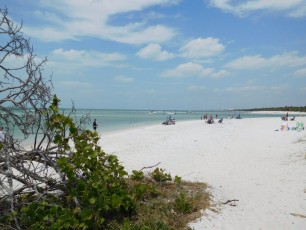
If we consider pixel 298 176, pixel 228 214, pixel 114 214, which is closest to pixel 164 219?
pixel 114 214

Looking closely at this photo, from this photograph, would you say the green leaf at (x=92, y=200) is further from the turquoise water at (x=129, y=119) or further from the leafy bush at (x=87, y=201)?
the turquoise water at (x=129, y=119)

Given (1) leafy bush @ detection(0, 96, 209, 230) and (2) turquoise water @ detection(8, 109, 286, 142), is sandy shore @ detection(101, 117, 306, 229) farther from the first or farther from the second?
(2) turquoise water @ detection(8, 109, 286, 142)

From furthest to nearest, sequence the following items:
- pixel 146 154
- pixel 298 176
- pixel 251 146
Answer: pixel 251 146, pixel 146 154, pixel 298 176

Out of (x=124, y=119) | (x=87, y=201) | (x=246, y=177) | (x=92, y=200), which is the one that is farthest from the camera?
(x=124, y=119)

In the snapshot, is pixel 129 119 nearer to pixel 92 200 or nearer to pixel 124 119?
pixel 124 119

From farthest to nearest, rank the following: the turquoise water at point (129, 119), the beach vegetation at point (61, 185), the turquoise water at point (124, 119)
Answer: the turquoise water at point (129, 119) → the turquoise water at point (124, 119) → the beach vegetation at point (61, 185)

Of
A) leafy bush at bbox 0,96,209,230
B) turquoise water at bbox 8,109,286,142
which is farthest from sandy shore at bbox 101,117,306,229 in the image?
turquoise water at bbox 8,109,286,142

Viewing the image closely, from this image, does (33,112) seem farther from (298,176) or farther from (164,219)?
(298,176)

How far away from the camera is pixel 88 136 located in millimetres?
4914

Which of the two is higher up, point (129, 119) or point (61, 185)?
point (61, 185)

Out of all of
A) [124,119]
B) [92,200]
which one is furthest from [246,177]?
[124,119]

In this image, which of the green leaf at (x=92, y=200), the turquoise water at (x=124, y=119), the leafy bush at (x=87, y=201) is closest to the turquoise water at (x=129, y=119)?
the turquoise water at (x=124, y=119)

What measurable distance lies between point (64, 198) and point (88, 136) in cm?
100

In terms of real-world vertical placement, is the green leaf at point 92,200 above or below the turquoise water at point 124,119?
above
